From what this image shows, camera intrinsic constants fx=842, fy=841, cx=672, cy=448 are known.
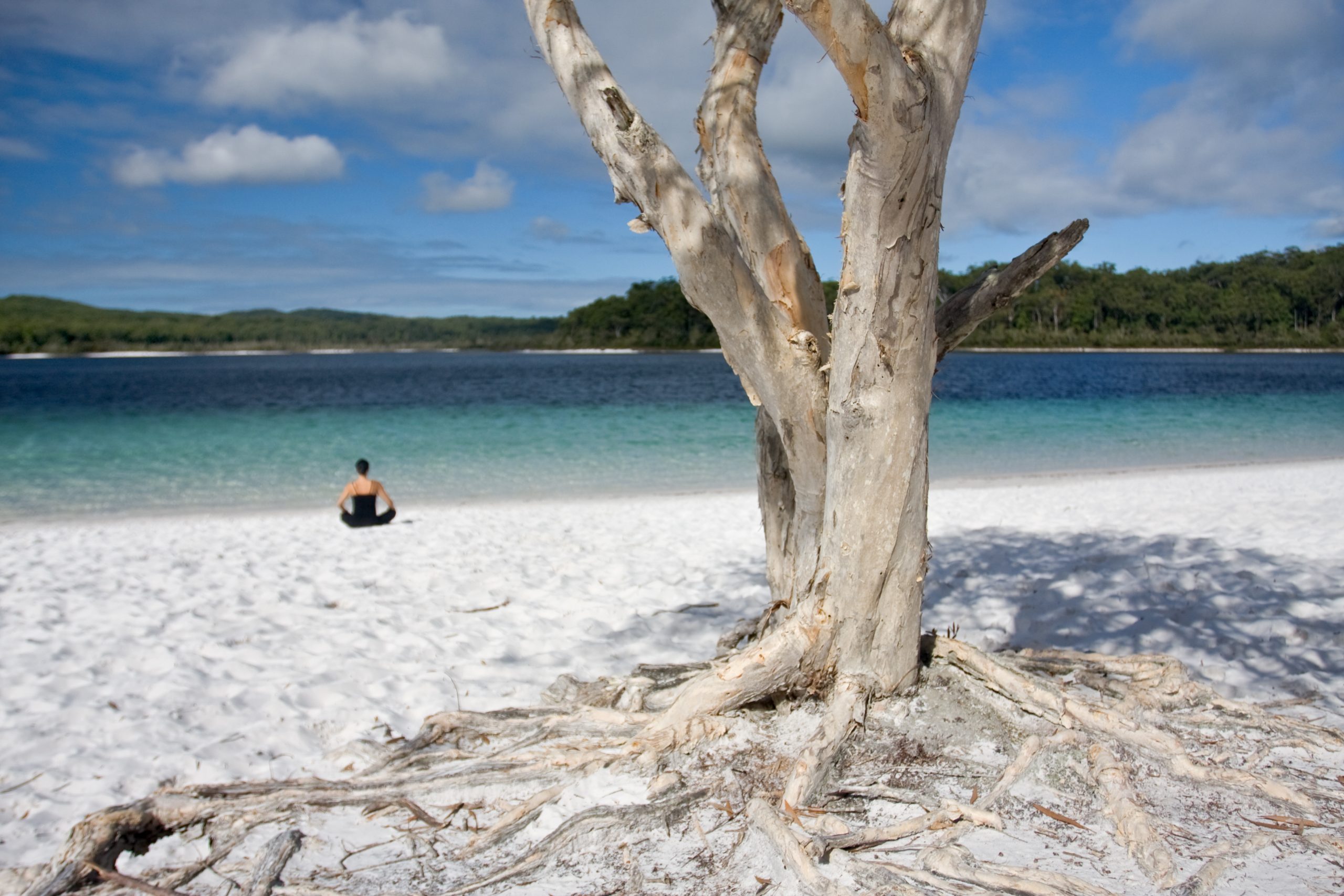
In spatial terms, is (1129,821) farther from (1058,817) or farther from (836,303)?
(836,303)

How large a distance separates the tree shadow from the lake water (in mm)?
1694

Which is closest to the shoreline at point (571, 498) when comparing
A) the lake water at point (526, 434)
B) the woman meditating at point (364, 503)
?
the lake water at point (526, 434)

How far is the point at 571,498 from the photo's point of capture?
493 inches

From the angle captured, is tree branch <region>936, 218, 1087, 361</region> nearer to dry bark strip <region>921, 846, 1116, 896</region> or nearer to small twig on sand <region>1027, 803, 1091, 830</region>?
small twig on sand <region>1027, 803, 1091, 830</region>

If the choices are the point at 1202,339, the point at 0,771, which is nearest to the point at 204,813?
the point at 0,771

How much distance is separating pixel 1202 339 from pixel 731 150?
9016cm

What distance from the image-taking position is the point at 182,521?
34.3ft

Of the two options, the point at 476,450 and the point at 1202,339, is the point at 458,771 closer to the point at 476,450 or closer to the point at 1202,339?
the point at 476,450

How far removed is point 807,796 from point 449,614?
3.75 m

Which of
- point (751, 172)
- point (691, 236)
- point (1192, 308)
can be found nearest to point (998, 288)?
point (751, 172)

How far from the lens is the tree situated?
8.63 feet

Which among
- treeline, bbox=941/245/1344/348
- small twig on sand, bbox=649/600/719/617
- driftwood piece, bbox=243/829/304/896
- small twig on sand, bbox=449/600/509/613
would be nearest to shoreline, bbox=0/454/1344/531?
small twig on sand, bbox=449/600/509/613

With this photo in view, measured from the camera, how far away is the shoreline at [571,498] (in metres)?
11.2

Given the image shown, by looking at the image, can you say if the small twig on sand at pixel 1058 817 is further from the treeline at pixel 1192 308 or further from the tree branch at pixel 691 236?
the treeline at pixel 1192 308
